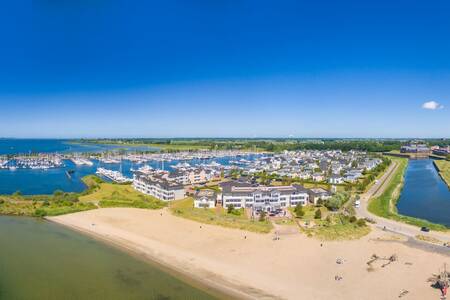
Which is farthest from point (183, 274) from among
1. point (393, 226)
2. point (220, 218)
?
point (393, 226)

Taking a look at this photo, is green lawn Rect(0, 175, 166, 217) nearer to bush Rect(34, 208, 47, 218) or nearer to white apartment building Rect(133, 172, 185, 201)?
bush Rect(34, 208, 47, 218)

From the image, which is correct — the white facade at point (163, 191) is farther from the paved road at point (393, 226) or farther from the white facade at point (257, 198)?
the paved road at point (393, 226)

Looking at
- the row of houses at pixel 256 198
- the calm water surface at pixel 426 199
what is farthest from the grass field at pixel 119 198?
the calm water surface at pixel 426 199

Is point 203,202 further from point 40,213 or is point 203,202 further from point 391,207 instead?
point 391,207

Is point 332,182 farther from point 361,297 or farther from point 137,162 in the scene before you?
point 137,162

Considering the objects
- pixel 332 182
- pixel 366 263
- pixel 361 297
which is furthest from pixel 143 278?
pixel 332 182

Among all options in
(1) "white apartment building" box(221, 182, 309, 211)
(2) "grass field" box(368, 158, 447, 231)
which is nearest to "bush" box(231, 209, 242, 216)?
(1) "white apartment building" box(221, 182, 309, 211)
